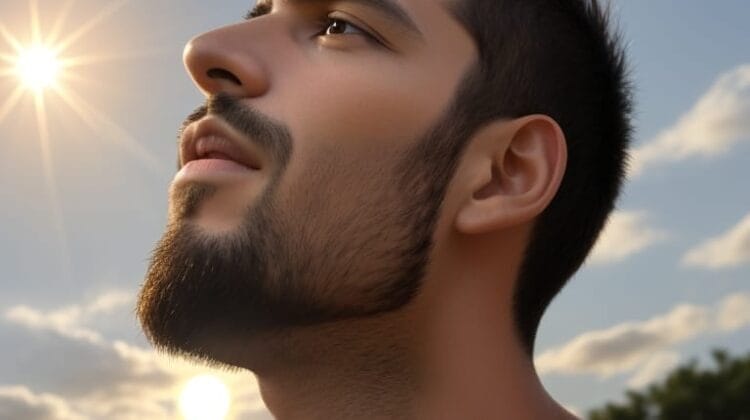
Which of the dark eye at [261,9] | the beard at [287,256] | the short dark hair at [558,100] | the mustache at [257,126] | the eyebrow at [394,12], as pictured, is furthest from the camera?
the dark eye at [261,9]

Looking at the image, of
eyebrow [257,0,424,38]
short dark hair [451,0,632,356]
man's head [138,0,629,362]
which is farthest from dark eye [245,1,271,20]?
short dark hair [451,0,632,356]

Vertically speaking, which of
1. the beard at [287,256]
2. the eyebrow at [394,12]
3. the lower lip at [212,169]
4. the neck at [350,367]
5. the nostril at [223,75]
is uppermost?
the eyebrow at [394,12]

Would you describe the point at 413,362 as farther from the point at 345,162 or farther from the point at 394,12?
the point at 394,12

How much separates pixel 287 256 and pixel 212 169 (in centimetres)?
53

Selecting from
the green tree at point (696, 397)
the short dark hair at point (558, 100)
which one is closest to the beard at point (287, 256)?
the short dark hair at point (558, 100)

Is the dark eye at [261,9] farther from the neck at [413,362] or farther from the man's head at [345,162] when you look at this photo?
the neck at [413,362]

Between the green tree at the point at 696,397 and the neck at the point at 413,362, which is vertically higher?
the green tree at the point at 696,397

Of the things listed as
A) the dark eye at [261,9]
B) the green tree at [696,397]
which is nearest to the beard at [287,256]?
the dark eye at [261,9]

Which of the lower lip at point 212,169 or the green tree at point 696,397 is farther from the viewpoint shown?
the green tree at point 696,397

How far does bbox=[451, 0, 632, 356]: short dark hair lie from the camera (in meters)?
4.65

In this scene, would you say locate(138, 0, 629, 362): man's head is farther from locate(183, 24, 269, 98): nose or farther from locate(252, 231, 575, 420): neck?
locate(252, 231, 575, 420): neck

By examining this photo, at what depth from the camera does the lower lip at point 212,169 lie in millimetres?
4238

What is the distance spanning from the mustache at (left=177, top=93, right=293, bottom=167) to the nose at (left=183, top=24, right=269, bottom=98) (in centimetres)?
6

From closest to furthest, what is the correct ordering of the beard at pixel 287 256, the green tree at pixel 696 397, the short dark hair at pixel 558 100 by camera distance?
the beard at pixel 287 256 < the short dark hair at pixel 558 100 < the green tree at pixel 696 397
